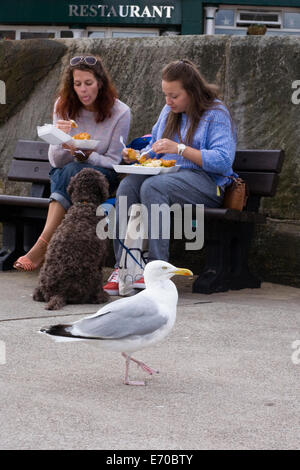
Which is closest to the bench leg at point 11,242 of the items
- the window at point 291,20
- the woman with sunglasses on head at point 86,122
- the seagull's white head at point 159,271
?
the woman with sunglasses on head at point 86,122

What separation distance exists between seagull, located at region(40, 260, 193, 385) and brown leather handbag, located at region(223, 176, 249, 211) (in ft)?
7.83

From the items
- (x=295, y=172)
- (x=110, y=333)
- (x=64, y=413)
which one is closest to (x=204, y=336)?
(x=110, y=333)

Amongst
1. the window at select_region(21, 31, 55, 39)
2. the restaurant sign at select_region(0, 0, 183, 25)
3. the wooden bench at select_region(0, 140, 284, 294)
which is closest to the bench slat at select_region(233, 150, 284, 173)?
the wooden bench at select_region(0, 140, 284, 294)

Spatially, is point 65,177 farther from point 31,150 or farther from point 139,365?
point 139,365

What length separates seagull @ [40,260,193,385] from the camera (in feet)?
10.7

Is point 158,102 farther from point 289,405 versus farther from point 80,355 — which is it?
point 289,405

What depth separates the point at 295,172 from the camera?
6.49 meters

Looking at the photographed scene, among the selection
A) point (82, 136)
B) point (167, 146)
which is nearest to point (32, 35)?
point (82, 136)

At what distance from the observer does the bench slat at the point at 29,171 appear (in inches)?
277

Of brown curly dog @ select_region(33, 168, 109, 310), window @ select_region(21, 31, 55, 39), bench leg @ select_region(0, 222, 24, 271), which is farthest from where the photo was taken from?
window @ select_region(21, 31, 55, 39)

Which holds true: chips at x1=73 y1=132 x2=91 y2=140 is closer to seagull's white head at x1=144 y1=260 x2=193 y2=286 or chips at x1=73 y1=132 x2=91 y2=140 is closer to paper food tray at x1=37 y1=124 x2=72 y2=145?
paper food tray at x1=37 y1=124 x2=72 y2=145

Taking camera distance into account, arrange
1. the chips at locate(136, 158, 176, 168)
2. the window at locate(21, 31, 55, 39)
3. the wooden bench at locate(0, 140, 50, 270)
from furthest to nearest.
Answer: the window at locate(21, 31, 55, 39)
the wooden bench at locate(0, 140, 50, 270)
the chips at locate(136, 158, 176, 168)

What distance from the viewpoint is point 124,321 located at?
3.35 metres
